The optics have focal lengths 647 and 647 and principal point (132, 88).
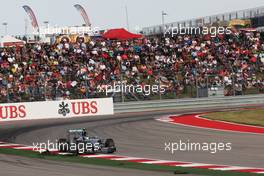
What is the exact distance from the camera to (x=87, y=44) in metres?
38.2

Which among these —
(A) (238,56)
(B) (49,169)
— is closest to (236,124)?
(B) (49,169)

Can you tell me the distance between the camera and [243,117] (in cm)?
2605

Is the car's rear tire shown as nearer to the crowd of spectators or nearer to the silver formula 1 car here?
the silver formula 1 car

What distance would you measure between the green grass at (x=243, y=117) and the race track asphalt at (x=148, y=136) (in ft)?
8.55

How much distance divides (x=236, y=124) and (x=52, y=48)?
16005 mm

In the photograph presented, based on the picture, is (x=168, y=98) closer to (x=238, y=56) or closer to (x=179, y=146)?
(x=238, y=56)

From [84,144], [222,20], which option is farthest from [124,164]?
[222,20]
